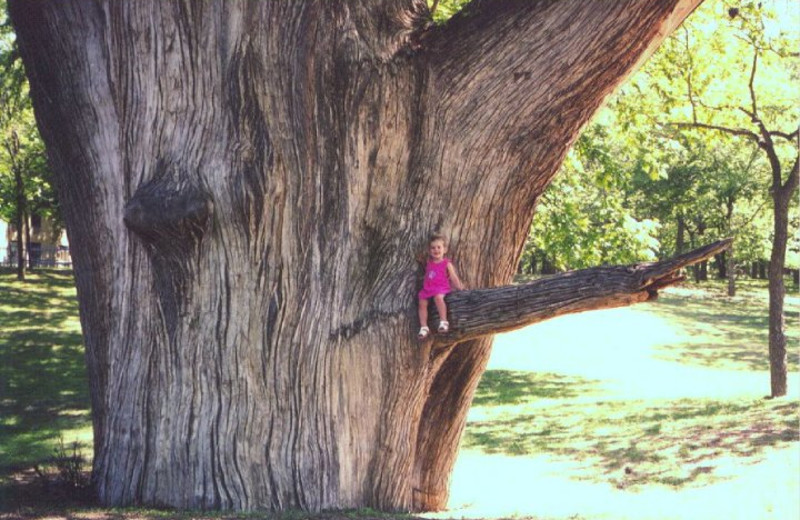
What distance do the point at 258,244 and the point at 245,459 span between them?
1.57 metres

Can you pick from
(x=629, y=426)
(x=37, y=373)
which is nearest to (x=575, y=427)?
(x=629, y=426)

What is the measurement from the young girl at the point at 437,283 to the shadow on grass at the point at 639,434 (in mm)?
4559

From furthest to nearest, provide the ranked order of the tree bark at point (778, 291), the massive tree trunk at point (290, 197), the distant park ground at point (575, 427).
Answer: the tree bark at point (778, 291) < the distant park ground at point (575, 427) < the massive tree trunk at point (290, 197)

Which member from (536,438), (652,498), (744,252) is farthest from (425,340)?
(744,252)

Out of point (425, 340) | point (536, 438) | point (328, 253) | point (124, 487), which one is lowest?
point (536, 438)

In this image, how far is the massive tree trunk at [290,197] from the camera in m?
6.28

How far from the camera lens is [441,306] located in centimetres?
642

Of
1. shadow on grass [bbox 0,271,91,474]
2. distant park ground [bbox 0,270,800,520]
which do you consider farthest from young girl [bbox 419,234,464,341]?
shadow on grass [bbox 0,271,91,474]

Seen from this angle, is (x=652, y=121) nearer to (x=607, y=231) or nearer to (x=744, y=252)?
(x=607, y=231)

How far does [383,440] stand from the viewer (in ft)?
21.9

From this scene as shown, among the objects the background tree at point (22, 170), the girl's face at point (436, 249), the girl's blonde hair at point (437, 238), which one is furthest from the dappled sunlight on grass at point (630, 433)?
the background tree at point (22, 170)

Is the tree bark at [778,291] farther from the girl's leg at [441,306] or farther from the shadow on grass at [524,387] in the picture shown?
the girl's leg at [441,306]

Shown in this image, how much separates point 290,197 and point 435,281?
125 centimetres

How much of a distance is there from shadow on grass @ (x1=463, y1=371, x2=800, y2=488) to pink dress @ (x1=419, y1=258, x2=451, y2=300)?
182 inches
